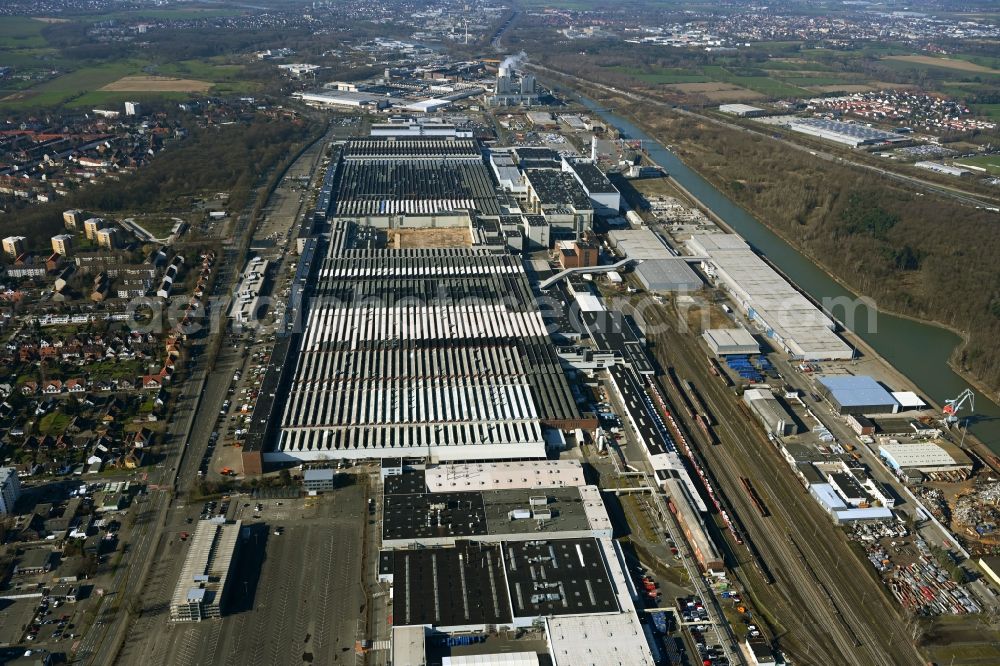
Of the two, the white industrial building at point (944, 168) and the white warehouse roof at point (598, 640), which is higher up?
the white industrial building at point (944, 168)

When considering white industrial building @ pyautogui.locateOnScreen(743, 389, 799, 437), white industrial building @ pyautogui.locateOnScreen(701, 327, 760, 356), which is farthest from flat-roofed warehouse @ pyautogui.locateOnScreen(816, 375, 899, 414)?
white industrial building @ pyautogui.locateOnScreen(701, 327, 760, 356)

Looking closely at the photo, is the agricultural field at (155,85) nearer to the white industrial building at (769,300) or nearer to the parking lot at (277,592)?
the white industrial building at (769,300)

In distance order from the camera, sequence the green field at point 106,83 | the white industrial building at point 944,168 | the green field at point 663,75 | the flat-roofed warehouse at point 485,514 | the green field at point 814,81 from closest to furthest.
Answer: the flat-roofed warehouse at point 485,514 → the white industrial building at point 944,168 → the green field at point 106,83 → the green field at point 814,81 → the green field at point 663,75

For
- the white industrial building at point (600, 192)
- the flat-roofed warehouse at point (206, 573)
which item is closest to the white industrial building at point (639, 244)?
the white industrial building at point (600, 192)

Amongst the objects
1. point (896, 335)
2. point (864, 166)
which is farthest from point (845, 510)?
point (864, 166)

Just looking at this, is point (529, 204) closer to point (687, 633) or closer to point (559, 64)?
point (687, 633)

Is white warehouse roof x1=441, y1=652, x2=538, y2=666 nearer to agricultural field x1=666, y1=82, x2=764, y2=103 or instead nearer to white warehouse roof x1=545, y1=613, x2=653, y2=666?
white warehouse roof x1=545, y1=613, x2=653, y2=666

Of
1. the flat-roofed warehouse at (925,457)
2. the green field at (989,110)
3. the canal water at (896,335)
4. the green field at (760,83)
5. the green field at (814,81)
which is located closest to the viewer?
the flat-roofed warehouse at (925,457)

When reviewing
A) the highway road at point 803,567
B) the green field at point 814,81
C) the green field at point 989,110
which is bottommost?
the highway road at point 803,567

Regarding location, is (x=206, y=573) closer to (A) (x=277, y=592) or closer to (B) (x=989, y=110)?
(A) (x=277, y=592)
